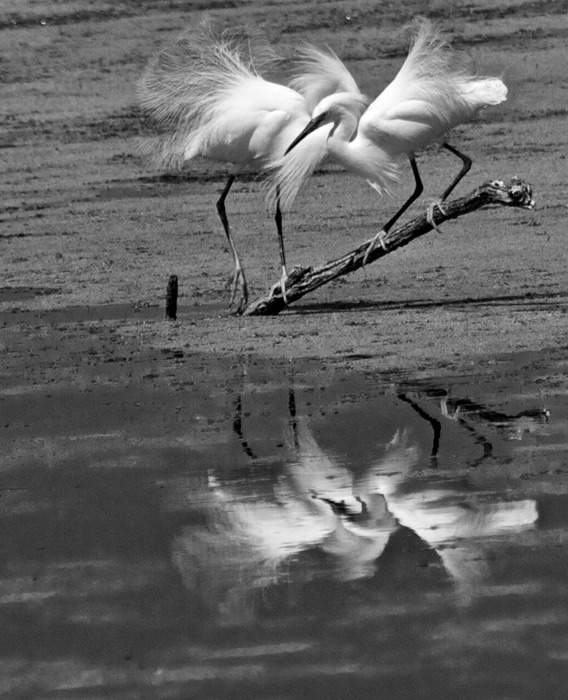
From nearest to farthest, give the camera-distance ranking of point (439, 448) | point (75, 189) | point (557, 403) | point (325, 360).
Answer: point (439, 448), point (557, 403), point (325, 360), point (75, 189)

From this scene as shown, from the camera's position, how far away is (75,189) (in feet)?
53.0

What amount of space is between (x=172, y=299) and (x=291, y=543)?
495 centimetres

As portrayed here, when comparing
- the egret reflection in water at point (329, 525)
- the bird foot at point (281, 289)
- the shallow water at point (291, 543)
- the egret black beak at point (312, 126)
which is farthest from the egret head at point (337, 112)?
the egret reflection in water at point (329, 525)

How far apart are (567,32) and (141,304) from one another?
444 inches

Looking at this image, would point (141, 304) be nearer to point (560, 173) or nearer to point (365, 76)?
point (560, 173)

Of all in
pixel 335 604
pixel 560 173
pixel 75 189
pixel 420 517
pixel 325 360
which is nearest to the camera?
pixel 335 604

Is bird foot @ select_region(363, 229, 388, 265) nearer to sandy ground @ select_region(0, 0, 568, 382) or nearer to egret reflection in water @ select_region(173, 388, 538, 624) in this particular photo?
sandy ground @ select_region(0, 0, 568, 382)

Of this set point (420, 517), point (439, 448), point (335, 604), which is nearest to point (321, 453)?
point (439, 448)

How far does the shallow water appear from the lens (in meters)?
4.31

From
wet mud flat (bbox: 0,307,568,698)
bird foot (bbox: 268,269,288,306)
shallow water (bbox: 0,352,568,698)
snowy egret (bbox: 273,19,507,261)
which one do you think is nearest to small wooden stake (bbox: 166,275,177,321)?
bird foot (bbox: 268,269,288,306)

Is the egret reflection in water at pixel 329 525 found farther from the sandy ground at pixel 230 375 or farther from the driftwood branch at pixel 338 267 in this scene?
the driftwood branch at pixel 338 267

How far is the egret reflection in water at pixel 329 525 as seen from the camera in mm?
4965

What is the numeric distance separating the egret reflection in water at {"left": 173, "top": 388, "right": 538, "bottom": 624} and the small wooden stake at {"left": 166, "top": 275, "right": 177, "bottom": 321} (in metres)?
3.71

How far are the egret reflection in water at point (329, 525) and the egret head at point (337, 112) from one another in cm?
443
